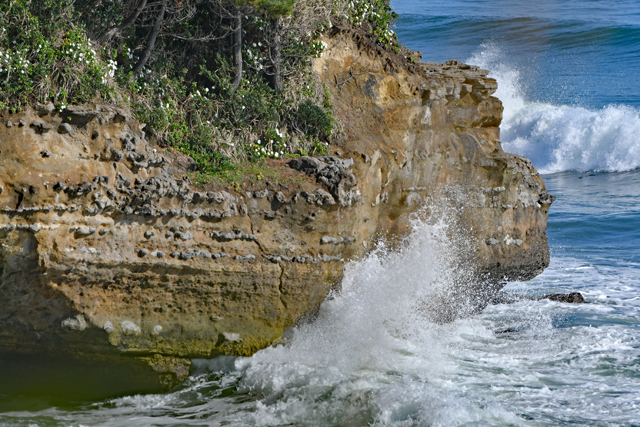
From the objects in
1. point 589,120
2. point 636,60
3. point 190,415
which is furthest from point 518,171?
point 636,60

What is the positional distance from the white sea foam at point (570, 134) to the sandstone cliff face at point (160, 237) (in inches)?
627

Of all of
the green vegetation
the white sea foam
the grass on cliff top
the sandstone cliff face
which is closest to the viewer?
the sandstone cliff face

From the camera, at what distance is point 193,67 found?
6648mm

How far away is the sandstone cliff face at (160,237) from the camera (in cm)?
482

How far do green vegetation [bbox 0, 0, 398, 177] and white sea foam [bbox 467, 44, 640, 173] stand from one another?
53.0 ft

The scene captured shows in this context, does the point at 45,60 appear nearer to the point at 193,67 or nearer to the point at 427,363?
the point at 193,67

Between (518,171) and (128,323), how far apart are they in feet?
19.0

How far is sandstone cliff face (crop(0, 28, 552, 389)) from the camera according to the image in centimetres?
482

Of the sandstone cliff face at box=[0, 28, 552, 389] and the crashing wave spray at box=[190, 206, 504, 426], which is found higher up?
the sandstone cliff face at box=[0, 28, 552, 389]

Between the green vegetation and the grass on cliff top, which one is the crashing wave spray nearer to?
the grass on cliff top

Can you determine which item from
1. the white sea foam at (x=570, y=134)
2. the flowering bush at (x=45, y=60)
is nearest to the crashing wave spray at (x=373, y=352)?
the flowering bush at (x=45, y=60)

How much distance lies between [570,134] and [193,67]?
1871 cm

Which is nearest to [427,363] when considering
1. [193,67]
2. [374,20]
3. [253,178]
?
[253,178]

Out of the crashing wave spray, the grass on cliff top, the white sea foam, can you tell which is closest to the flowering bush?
the grass on cliff top
